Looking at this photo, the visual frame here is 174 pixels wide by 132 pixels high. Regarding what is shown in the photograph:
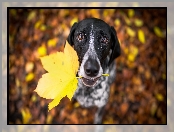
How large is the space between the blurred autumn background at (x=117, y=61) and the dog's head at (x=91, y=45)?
1735mm

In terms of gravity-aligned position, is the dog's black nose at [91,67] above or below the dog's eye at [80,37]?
below

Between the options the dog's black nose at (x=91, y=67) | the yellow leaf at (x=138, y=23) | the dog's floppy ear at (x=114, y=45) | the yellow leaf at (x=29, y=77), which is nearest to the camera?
the dog's black nose at (x=91, y=67)

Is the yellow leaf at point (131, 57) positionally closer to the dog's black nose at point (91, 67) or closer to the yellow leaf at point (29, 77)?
the yellow leaf at point (29, 77)

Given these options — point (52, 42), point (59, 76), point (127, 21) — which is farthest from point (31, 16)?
point (59, 76)

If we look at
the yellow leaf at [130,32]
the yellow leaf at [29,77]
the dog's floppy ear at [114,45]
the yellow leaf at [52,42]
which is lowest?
the yellow leaf at [29,77]

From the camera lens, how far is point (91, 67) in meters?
2.45

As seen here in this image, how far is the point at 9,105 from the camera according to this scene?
450 cm

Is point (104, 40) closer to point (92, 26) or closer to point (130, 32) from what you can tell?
point (92, 26)

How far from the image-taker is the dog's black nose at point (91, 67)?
2.46 meters

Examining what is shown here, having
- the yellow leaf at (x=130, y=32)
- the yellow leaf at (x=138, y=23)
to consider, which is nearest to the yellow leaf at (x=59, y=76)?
the yellow leaf at (x=130, y=32)

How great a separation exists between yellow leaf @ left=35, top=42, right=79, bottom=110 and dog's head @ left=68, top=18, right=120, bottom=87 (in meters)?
0.24

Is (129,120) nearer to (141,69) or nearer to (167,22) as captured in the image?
(141,69)

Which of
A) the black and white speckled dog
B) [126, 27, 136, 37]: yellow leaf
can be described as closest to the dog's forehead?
the black and white speckled dog

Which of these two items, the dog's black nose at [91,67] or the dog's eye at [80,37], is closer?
the dog's black nose at [91,67]
